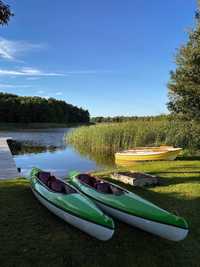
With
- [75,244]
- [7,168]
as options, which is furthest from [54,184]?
[7,168]

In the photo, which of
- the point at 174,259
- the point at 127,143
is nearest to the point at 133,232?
the point at 174,259

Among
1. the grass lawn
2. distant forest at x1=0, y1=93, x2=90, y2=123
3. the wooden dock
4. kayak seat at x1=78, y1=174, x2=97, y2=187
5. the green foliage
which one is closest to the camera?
the grass lawn

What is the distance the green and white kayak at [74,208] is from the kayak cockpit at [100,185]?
577 mm

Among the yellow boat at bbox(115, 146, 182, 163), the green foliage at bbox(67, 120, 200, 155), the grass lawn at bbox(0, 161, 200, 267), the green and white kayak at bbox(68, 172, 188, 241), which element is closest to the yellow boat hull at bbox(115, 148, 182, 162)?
the yellow boat at bbox(115, 146, 182, 163)

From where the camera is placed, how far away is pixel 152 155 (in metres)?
12.8

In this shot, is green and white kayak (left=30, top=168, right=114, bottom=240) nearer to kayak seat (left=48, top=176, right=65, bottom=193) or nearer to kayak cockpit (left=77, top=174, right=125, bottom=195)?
kayak seat (left=48, top=176, right=65, bottom=193)

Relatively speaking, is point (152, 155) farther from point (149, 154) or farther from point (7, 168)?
point (7, 168)

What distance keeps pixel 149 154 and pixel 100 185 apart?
7180mm

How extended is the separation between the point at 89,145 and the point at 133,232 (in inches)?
612

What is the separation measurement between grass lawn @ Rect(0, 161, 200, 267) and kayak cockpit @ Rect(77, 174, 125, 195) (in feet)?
1.99

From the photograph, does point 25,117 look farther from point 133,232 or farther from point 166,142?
point 133,232

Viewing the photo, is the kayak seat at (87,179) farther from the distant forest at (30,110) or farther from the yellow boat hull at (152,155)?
the distant forest at (30,110)

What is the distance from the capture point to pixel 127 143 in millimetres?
17922

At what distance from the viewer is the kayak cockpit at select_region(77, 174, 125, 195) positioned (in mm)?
5645
